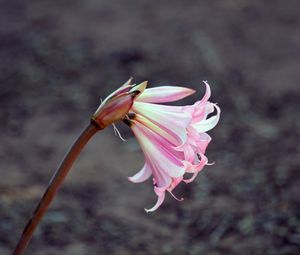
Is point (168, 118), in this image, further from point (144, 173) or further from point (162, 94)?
point (144, 173)

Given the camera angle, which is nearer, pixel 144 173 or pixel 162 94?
pixel 162 94

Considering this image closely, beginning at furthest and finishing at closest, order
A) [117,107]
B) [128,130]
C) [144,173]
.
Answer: [128,130], [144,173], [117,107]

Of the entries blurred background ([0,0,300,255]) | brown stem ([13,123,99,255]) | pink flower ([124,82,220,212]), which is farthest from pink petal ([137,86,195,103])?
blurred background ([0,0,300,255])

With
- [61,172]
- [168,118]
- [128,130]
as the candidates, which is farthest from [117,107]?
[128,130]

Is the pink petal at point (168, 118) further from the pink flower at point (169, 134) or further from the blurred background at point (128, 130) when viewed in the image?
the blurred background at point (128, 130)

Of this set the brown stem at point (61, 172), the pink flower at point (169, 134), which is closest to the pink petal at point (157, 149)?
the pink flower at point (169, 134)

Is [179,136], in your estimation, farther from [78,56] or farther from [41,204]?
[78,56]

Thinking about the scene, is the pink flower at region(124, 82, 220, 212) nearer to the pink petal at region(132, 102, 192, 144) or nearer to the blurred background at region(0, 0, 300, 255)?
the pink petal at region(132, 102, 192, 144)
